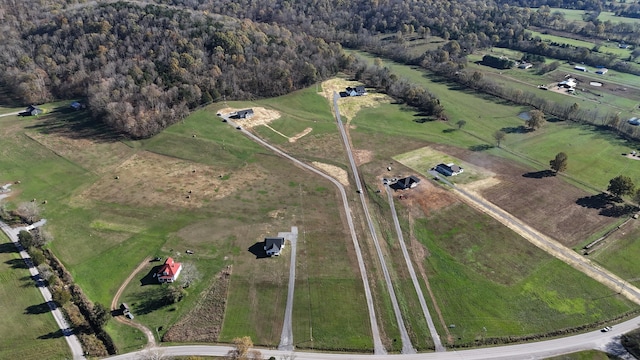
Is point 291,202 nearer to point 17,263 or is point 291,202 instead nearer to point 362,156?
point 362,156

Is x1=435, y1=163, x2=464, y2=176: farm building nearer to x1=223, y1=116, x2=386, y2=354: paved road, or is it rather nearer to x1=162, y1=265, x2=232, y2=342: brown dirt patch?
x1=223, y1=116, x2=386, y2=354: paved road

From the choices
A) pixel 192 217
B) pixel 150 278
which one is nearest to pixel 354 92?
pixel 192 217

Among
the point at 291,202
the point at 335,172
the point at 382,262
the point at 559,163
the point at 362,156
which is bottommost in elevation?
the point at 382,262

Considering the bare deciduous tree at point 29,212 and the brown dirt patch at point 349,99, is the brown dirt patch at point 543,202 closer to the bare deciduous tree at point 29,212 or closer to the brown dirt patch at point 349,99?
the brown dirt patch at point 349,99

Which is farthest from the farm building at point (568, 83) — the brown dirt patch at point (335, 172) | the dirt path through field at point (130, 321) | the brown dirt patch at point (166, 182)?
the dirt path through field at point (130, 321)

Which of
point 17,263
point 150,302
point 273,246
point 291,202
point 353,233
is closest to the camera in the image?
point 150,302

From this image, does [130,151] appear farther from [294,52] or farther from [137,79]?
[294,52]
